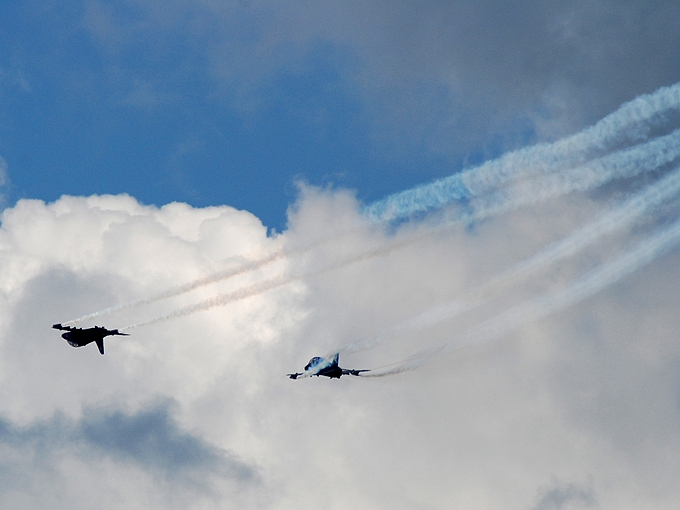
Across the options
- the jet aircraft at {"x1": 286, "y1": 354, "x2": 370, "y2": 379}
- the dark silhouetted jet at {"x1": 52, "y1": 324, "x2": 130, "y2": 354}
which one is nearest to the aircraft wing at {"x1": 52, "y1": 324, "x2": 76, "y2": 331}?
the dark silhouetted jet at {"x1": 52, "y1": 324, "x2": 130, "y2": 354}

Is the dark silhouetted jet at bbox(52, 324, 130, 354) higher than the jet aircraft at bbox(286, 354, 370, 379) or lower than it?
higher

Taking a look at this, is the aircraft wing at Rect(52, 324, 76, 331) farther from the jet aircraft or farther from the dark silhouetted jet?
the jet aircraft

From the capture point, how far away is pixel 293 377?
74.6 m

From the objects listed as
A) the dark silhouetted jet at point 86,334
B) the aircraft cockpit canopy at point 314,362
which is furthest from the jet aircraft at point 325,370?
the dark silhouetted jet at point 86,334

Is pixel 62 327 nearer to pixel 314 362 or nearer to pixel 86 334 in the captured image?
pixel 86 334

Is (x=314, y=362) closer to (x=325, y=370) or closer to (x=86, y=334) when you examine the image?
(x=325, y=370)

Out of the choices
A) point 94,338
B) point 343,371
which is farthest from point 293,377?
point 94,338

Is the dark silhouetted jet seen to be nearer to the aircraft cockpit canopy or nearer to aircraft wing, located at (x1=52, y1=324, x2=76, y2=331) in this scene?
aircraft wing, located at (x1=52, y1=324, x2=76, y2=331)

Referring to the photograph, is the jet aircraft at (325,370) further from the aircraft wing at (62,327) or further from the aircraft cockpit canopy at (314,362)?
the aircraft wing at (62,327)

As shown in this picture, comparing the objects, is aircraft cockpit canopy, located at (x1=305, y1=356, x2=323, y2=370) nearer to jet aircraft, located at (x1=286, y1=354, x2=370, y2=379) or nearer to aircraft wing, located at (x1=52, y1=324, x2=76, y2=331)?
jet aircraft, located at (x1=286, y1=354, x2=370, y2=379)

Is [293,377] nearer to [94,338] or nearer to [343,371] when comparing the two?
[343,371]

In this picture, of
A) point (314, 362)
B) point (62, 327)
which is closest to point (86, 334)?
point (62, 327)

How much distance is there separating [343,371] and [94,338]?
899 inches

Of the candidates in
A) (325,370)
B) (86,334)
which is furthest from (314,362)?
(86,334)
